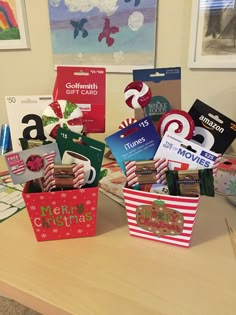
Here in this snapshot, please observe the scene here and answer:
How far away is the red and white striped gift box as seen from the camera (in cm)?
52

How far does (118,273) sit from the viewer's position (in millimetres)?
501

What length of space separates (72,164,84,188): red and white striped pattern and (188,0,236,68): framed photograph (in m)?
0.74

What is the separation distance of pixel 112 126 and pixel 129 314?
39.7 inches

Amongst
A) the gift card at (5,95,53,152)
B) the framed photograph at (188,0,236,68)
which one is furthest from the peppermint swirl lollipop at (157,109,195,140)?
the framed photograph at (188,0,236,68)

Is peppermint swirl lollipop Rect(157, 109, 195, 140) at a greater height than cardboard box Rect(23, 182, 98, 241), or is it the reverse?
peppermint swirl lollipop Rect(157, 109, 195, 140)

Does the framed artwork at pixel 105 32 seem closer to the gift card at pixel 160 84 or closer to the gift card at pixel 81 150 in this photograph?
the gift card at pixel 160 84

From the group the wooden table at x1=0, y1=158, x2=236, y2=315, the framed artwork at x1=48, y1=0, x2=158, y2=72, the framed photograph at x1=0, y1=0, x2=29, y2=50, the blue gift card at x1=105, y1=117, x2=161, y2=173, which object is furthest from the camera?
the framed photograph at x1=0, y1=0, x2=29, y2=50

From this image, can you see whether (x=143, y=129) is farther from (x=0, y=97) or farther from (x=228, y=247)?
(x=0, y=97)

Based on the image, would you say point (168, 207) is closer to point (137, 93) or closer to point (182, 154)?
point (182, 154)

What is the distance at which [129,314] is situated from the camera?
42 cm

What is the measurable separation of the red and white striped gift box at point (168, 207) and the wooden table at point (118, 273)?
0.01 metres

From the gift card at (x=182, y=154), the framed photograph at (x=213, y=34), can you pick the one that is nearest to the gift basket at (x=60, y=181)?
the gift card at (x=182, y=154)

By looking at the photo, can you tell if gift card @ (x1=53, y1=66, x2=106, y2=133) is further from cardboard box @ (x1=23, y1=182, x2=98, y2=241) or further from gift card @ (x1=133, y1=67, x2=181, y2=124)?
cardboard box @ (x1=23, y1=182, x2=98, y2=241)

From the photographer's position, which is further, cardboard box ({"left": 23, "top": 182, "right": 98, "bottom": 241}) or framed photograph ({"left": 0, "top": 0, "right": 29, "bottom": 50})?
framed photograph ({"left": 0, "top": 0, "right": 29, "bottom": 50})
